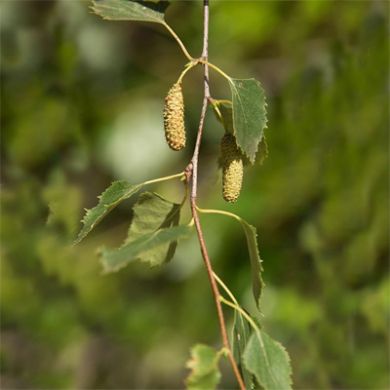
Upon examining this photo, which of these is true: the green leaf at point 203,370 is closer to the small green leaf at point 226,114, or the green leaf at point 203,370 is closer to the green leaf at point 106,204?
the green leaf at point 106,204

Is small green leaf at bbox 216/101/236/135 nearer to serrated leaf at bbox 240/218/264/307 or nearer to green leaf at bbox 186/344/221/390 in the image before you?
serrated leaf at bbox 240/218/264/307

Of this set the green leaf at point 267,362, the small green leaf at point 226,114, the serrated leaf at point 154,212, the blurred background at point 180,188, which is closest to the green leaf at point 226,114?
the small green leaf at point 226,114

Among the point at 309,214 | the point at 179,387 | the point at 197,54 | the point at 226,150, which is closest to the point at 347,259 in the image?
the point at 309,214

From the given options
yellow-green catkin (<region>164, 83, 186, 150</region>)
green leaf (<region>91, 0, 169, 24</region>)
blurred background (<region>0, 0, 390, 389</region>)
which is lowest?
blurred background (<region>0, 0, 390, 389</region>)

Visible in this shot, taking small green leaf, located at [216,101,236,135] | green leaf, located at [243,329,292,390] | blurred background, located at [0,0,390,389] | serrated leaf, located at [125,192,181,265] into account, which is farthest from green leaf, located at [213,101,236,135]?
blurred background, located at [0,0,390,389]

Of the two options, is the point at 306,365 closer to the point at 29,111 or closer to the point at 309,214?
the point at 309,214
